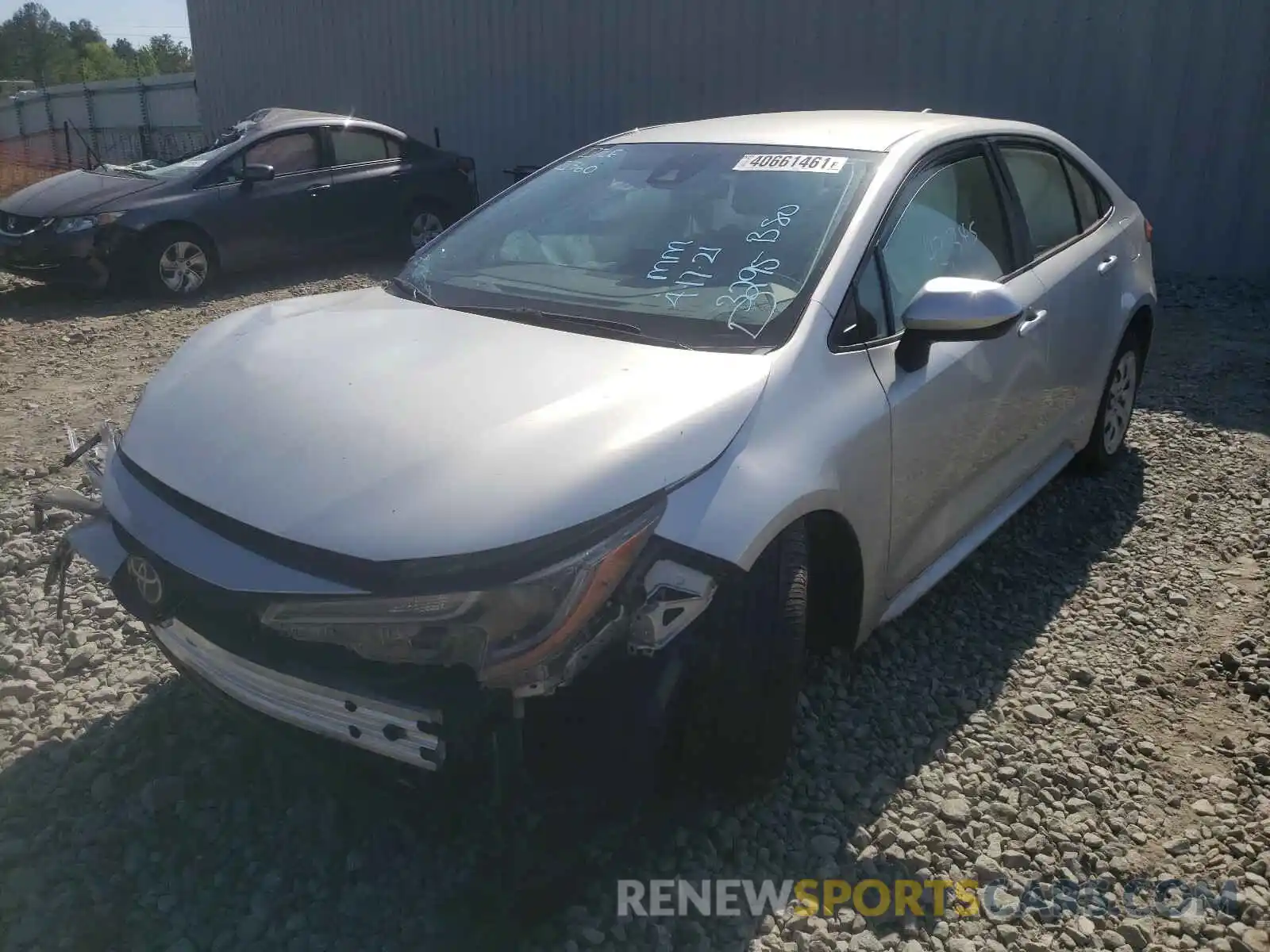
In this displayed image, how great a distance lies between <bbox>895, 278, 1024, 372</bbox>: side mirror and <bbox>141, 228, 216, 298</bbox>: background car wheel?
7.25m

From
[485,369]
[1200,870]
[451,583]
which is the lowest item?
[1200,870]

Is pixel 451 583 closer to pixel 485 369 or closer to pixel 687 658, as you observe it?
pixel 687 658

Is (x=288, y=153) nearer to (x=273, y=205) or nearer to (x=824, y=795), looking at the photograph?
(x=273, y=205)

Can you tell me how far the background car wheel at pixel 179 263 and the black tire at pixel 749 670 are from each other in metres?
7.47

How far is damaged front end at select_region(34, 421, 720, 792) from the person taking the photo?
2.00 meters

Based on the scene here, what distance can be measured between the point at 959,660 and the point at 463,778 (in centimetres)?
187

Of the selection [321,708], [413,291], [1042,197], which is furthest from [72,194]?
[321,708]

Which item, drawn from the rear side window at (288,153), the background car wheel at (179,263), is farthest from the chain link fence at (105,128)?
the background car wheel at (179,263)

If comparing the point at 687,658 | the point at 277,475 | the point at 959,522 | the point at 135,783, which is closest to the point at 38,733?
the point at 135,783

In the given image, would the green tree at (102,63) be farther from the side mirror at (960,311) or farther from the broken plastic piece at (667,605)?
the broken plastic piece at (667,605)

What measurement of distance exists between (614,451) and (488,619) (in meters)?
0.43

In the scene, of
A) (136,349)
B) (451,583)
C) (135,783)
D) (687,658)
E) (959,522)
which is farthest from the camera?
(136,349)

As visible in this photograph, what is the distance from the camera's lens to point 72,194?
840 centimetres

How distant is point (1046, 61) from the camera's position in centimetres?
877
